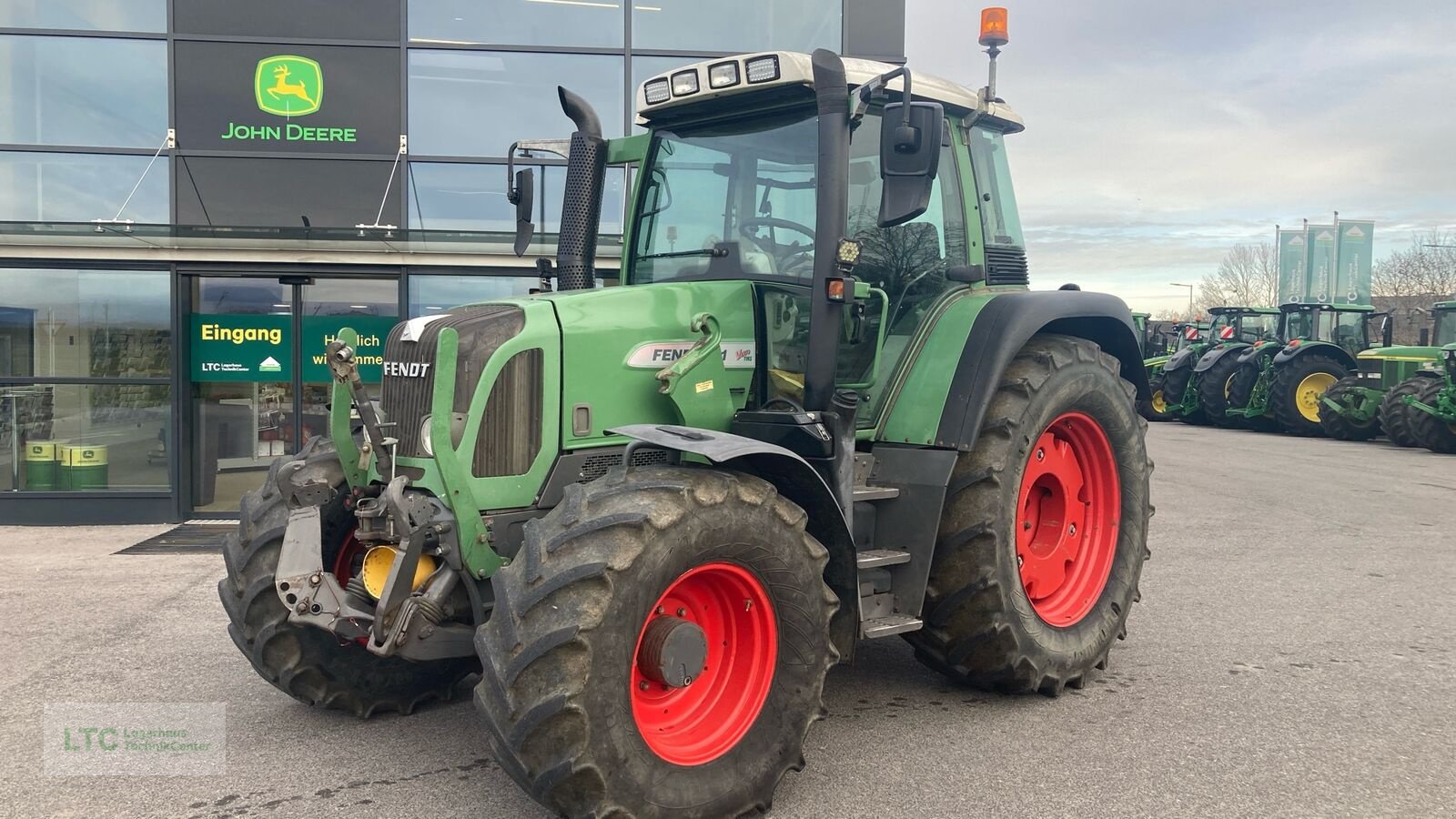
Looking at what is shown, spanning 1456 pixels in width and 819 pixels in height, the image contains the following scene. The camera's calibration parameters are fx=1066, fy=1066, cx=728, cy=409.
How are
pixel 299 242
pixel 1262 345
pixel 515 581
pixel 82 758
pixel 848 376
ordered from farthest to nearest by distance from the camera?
pixel 1262 345, pixel 299 242, pixel 848 376, pixel 82 758, pixel 515 581

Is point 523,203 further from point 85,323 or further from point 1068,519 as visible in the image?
point 85,323

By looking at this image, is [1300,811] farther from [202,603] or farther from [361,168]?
[361,168]

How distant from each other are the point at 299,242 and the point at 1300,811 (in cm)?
892

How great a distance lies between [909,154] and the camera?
12.5 ft

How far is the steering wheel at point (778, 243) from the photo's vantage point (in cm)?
436

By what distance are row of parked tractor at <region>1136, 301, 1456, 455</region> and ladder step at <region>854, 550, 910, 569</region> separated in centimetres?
1566

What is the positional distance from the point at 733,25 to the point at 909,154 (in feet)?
25.1

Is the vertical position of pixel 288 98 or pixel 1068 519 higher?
pixel 288 98

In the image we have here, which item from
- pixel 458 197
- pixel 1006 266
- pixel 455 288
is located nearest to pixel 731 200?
pixel 1006 266

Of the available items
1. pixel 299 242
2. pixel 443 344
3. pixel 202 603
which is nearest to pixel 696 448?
pixel 443 344

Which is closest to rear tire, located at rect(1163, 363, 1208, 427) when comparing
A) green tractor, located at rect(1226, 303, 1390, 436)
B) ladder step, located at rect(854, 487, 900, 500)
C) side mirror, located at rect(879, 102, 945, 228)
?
green tractor, located at rect(1226, 303, 1390, 436)

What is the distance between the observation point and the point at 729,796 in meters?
3.36

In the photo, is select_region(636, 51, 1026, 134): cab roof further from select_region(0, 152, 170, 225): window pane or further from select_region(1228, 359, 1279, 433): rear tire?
select_region(1228, 359, 1279, 433): rear tire

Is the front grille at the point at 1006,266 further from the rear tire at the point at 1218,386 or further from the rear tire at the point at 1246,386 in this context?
the rear tire at the point at 1218,386
